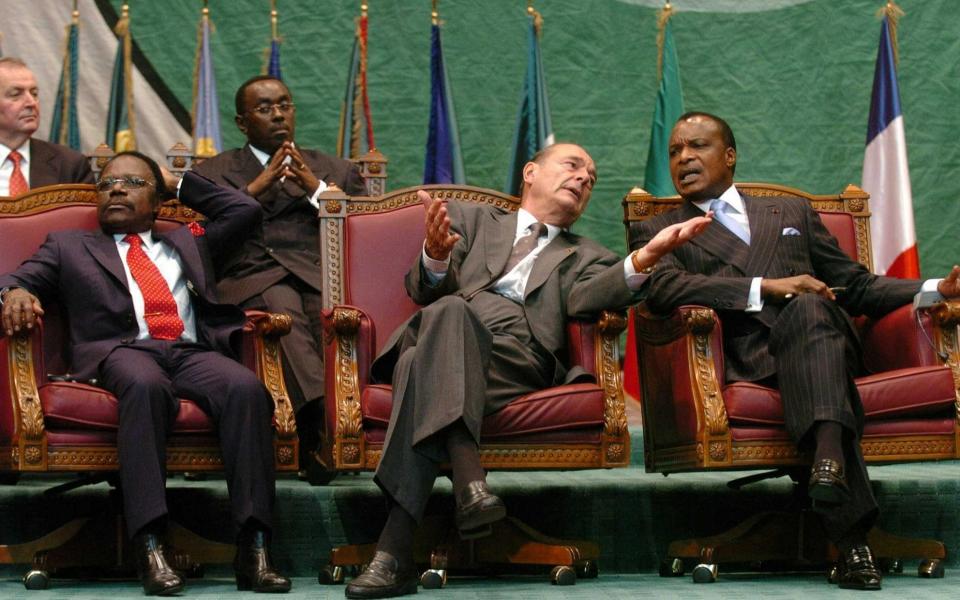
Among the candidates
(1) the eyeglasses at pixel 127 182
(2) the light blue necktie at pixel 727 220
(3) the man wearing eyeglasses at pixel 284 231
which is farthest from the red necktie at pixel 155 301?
(2) the light blue necktie at pixel 727 220

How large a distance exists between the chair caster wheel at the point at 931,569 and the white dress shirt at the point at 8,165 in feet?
9.75

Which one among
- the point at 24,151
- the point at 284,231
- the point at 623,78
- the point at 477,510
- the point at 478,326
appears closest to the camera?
the point at 477,510

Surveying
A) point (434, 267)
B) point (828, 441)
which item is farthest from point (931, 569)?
point (434, 267)

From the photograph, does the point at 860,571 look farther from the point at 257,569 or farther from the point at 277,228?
the point at 277,228

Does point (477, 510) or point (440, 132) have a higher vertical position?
point (440, 132)

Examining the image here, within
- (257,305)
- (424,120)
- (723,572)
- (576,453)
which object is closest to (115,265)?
(257,305)

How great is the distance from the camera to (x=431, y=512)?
3.75 m

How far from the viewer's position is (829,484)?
10.1 feet

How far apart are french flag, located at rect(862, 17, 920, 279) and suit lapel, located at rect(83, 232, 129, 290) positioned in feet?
10.5

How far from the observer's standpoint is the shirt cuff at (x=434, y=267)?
361 cm

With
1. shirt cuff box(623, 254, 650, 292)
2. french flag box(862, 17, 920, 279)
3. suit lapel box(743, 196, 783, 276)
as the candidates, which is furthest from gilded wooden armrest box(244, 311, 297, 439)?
french flag box(862, 17, 920, 279)

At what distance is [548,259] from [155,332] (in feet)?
3.60

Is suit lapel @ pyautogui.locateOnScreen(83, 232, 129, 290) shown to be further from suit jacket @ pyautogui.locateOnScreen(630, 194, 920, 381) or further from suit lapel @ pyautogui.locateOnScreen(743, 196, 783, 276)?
suit lapel @ pyautogui.locateOnScreen(743, 196, 783, 276)

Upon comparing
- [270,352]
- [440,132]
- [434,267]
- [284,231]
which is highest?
[440,132]
